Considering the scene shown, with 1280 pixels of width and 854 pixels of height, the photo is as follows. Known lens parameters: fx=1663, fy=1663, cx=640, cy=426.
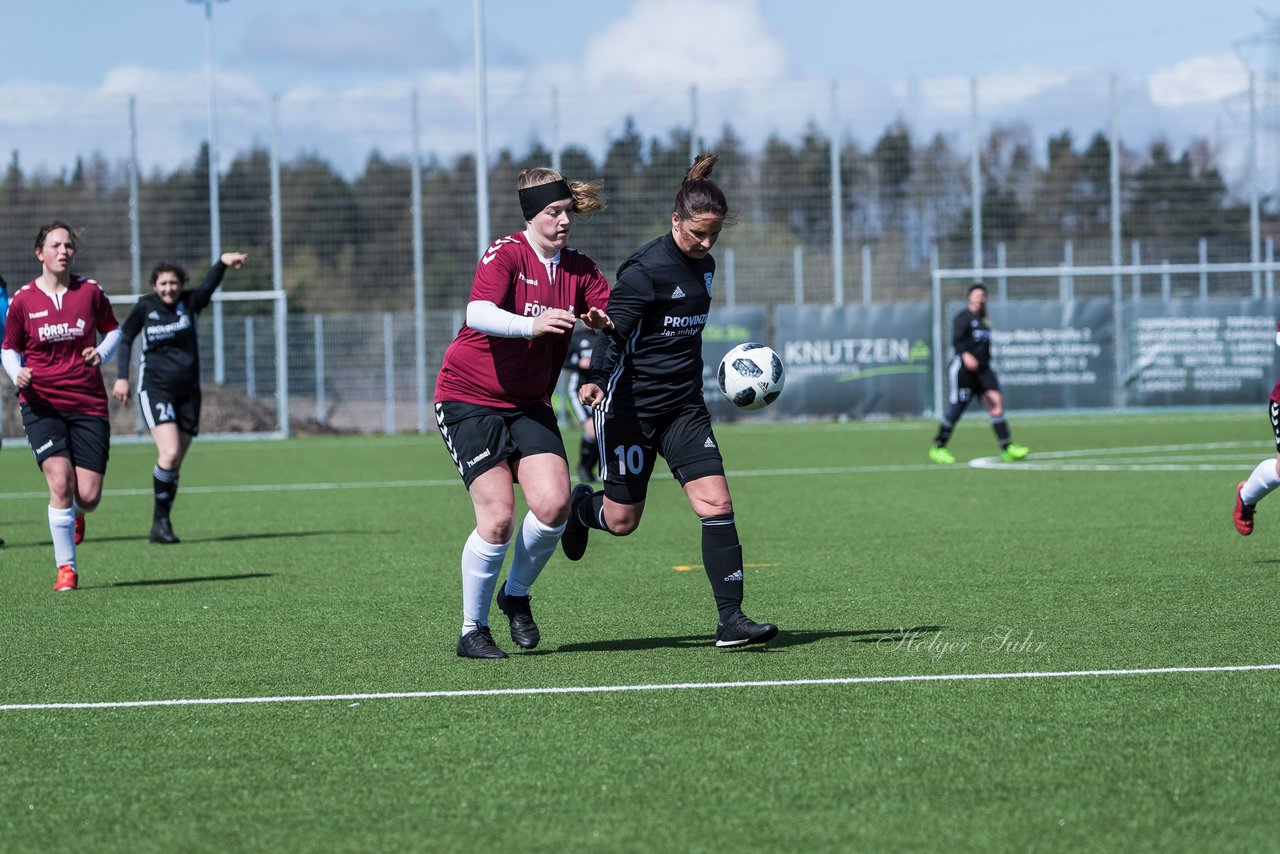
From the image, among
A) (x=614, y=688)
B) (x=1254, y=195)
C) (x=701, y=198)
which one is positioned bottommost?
(x=614, y=688)

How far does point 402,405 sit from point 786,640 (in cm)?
2536

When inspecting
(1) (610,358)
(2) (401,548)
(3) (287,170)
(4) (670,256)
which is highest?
(3) (287,170)

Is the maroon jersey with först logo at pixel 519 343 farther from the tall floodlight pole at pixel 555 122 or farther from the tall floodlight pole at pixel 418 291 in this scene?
the tall floodlight pole at pixel 555 122

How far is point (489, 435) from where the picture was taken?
21.8 feet

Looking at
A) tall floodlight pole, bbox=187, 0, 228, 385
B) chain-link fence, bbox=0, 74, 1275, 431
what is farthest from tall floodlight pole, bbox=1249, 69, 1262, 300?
tall floodlight pole, bbox=187, 0, 228, 385

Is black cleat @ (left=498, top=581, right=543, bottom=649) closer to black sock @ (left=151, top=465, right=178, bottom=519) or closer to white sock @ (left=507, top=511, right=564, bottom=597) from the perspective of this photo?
white sock @ (left=507, top=511, right=564, bottom=597)

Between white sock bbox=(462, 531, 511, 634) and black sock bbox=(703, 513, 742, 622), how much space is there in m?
0.86

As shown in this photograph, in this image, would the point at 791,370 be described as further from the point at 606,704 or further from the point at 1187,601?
the point at 606,704

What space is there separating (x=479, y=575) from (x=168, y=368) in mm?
6517

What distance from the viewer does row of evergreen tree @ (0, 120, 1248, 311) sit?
3238cm

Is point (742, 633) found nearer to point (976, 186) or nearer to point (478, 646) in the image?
point (478, 646)

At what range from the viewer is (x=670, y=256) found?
22.6ft

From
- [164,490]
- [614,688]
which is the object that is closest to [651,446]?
[614,688]

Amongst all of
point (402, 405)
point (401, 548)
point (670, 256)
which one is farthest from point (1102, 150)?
point (670, 256)
